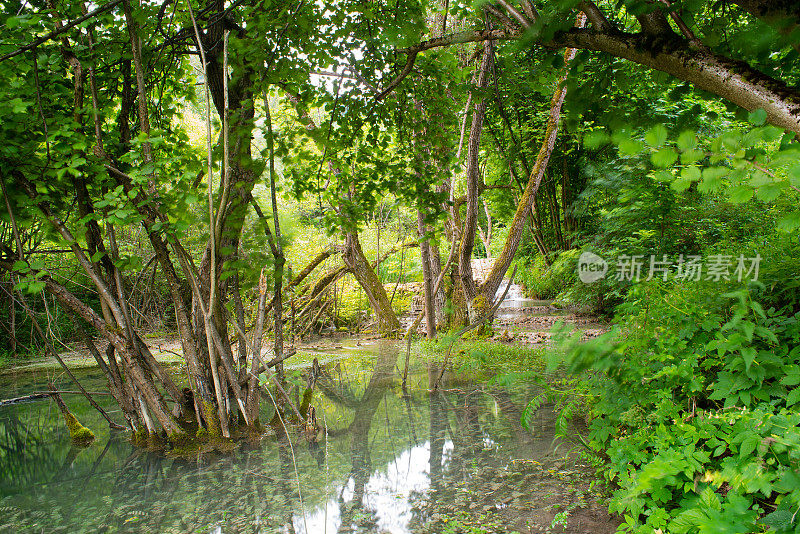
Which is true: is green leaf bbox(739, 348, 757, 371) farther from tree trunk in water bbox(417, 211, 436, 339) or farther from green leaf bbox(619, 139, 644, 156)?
tree trunk in water bbox(417, 211, 436, 339)

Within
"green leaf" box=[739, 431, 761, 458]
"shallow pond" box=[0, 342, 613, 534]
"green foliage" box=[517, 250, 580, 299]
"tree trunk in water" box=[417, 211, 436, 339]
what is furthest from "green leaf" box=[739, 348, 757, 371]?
"green foliage" box=[517, 250, 580, 299]

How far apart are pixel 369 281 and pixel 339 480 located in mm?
4977

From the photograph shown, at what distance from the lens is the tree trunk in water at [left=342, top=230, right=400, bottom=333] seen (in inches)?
293

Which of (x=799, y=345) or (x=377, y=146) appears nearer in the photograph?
(x=799, y=345)

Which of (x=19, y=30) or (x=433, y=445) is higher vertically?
(x=19, y=30)

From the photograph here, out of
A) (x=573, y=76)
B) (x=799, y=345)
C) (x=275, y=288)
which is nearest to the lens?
(x=573, y=76)

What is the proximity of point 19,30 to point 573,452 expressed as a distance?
3.90 metres

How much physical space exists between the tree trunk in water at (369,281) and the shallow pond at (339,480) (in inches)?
133

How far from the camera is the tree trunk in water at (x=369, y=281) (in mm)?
7438

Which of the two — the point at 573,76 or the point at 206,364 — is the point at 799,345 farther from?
the point at 206,364

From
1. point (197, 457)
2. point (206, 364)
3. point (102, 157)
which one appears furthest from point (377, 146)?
point (197, 457)

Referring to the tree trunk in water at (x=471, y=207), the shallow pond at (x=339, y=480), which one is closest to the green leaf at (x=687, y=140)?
the shallow pond at (x=339, y=480)

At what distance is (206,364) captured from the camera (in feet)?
11.6

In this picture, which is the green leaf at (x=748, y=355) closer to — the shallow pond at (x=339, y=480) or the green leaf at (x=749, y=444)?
the green leaf at (x=749, y=444)
